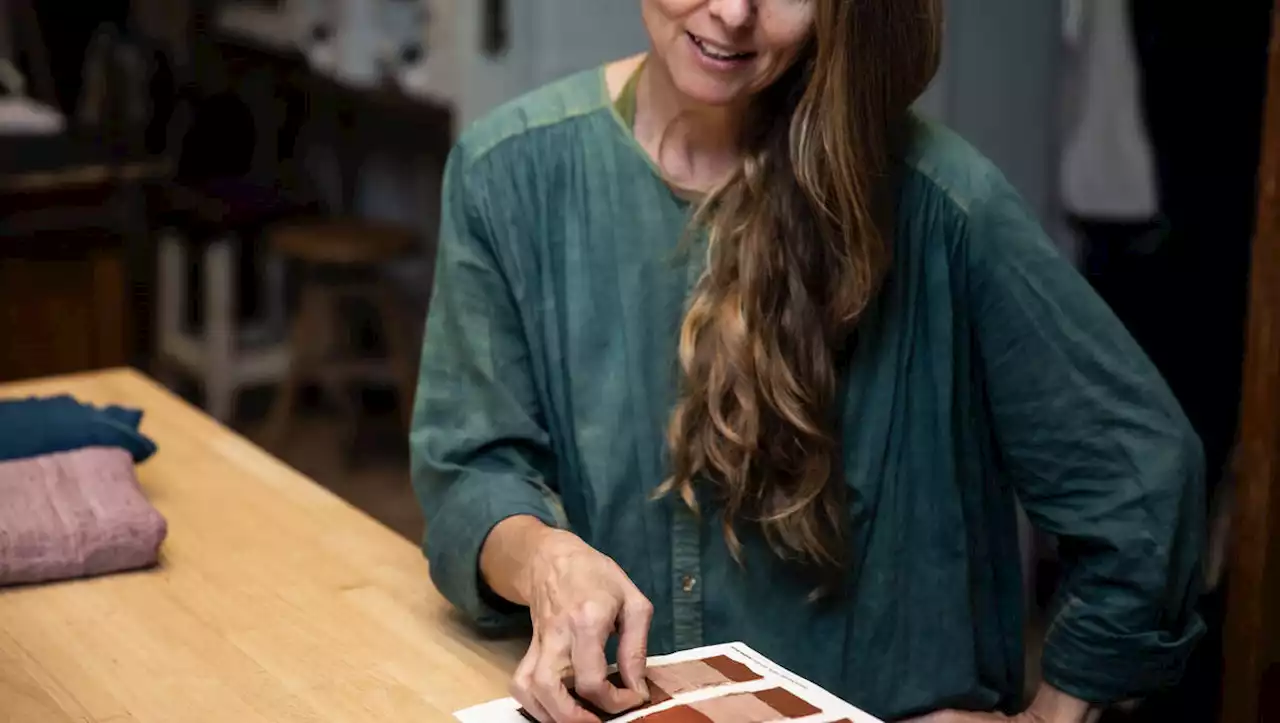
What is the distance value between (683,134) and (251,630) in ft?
1.77

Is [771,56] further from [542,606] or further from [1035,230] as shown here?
[542,606]

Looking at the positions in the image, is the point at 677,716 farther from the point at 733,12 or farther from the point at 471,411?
the point at 733,12

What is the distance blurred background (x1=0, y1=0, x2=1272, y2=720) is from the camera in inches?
96.7

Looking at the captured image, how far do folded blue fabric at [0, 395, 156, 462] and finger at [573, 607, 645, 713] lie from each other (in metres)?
0.64

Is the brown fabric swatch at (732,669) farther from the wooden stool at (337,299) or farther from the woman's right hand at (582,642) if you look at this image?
the wooden stool at (337,299)

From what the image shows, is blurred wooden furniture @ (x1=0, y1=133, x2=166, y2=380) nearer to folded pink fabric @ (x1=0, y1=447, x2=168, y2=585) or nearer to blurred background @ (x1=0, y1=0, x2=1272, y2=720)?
blurred background @ (x1=0, y1=0, x2=1272, y2=720)

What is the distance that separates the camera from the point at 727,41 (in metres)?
1.26

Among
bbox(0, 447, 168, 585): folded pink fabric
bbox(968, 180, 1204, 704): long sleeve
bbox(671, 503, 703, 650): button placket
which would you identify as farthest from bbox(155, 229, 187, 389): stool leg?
bbox(968, 180, 1204, 704): long sleeve

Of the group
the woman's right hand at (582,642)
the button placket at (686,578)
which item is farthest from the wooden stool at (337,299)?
the woman's right hand at (582,642)

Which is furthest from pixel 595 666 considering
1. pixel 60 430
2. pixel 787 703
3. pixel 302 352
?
pixel 302 352

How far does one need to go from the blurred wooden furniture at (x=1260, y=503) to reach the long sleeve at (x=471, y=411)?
84cm

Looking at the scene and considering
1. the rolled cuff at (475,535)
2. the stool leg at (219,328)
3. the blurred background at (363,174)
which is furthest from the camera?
the stool leg at (219,328)

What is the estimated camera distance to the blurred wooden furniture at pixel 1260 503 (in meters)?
1.74

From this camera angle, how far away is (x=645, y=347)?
1370 millimetres
